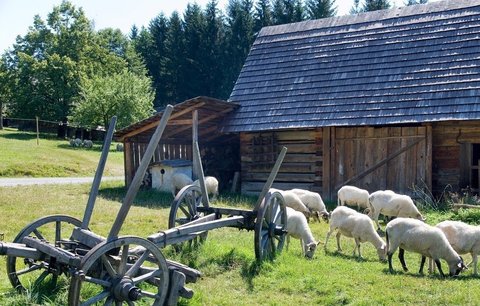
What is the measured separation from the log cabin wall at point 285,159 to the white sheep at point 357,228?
24.1ft

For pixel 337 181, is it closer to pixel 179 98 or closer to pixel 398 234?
pixel 398 234

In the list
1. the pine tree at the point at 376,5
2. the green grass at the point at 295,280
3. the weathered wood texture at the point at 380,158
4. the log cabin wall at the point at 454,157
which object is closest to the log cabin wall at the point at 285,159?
the weathered wood texture at the point at 380,158

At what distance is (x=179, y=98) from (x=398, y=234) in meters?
46.7

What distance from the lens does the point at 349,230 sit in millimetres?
8859

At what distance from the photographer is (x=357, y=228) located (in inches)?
345

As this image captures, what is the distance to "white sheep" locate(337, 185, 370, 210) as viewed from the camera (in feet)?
43.2

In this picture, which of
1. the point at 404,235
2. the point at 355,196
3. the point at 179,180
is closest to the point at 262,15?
the point at 179,180

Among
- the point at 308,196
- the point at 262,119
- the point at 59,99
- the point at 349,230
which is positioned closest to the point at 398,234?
the point at 349,230

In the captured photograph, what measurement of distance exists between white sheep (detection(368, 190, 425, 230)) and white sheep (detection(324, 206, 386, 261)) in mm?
2704

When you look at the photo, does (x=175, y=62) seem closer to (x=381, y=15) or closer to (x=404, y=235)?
(x=381, y=15)

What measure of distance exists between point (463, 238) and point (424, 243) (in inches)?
37.1

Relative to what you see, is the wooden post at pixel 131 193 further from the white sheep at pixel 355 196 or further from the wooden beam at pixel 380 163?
the wooden beam at pixel 380 163

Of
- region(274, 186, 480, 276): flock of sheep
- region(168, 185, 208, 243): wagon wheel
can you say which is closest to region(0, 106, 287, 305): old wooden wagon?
region(168, 185, 208, 243): wagon wheel

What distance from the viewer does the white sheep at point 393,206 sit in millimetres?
11406
